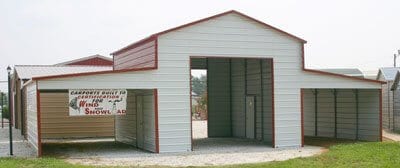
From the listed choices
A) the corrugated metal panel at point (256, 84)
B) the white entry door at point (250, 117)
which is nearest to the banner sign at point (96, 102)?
the corrugated metal panel at point (256, 84)

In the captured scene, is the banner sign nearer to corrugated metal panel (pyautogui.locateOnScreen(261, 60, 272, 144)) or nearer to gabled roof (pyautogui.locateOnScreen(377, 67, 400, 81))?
corrugated metal panel (pyautogui.locateOnScreen(261, 60, 272, 144))

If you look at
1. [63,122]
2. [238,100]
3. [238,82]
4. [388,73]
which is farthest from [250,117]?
[388,73]

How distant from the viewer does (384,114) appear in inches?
1148

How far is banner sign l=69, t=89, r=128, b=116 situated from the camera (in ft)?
57.0

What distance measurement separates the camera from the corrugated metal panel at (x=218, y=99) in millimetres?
25281

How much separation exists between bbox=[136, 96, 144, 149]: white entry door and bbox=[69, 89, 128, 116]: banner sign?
Result: 1.46 meters

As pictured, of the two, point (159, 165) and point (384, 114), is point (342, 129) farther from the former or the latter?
point (159, 165)

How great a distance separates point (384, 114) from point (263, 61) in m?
10.9

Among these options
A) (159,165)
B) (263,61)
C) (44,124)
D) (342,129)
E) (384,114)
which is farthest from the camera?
(384,114)

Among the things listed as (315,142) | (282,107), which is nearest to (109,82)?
(282,107)

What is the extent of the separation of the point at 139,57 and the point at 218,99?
20.8ft

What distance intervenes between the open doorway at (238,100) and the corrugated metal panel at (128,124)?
8.04 feet

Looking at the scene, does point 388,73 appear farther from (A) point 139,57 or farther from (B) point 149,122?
(B) point 149,122

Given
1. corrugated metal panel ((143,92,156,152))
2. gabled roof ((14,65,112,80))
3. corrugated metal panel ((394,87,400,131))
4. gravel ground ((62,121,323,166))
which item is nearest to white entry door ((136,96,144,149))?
corrugated metal panel ((143,92,156,152))
